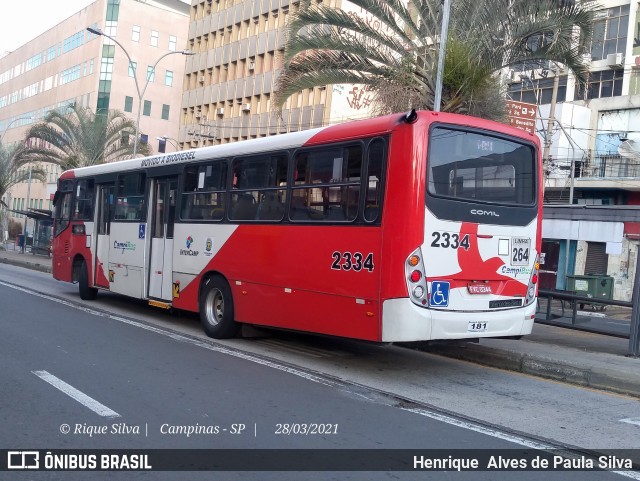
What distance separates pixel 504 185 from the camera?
9.44m

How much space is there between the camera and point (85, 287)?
16656mm

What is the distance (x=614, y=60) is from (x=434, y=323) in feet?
92.8

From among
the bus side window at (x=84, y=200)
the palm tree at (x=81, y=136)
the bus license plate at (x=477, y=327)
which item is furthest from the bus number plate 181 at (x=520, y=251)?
the palm tree at (x=81, y=136)

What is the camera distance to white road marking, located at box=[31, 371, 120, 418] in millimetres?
6844

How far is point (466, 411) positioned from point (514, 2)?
10458mm

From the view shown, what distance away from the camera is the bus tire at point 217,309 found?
11.5 metres

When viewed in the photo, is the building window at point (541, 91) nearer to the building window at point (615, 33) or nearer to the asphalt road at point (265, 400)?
the building window at point (615, 33)

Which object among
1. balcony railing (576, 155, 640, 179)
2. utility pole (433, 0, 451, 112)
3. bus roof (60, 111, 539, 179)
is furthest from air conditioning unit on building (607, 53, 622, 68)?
bus roof (60, 111, 539, 179)

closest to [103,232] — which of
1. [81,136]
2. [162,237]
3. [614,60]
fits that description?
[162,237]

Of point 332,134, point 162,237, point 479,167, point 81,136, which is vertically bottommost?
point 162,237

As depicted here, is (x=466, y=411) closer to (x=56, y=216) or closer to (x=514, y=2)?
(x=514, y=2)

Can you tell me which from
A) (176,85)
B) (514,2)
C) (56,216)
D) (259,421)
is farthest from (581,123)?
(176,85)

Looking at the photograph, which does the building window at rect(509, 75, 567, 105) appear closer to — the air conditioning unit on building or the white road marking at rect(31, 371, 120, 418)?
the air conditioning unit on building

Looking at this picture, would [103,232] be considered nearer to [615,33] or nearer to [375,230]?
[375,230]
